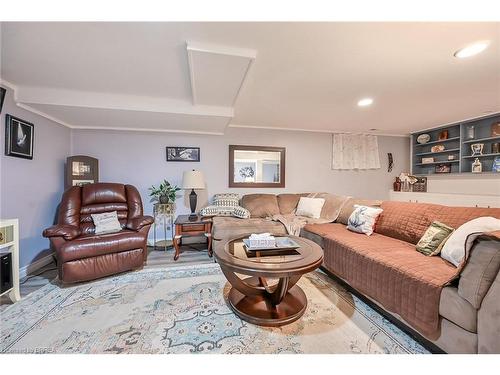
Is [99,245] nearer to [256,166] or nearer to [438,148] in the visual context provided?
[256,166]

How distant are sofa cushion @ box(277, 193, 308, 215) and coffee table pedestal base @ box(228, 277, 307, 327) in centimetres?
184

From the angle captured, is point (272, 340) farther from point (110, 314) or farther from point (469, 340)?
point (110, 314)

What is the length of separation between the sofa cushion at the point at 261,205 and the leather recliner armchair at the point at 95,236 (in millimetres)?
1527

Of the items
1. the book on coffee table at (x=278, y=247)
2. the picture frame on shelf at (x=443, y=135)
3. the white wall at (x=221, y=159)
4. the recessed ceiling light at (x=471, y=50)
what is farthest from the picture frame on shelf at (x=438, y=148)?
the book on coffee table at (x=278, y=247)

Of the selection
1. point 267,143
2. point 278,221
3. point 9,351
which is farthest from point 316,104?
point 9,351

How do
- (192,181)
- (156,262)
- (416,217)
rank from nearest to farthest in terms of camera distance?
(416,217)
(156,262)
(192,181)

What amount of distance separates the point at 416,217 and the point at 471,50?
146cm

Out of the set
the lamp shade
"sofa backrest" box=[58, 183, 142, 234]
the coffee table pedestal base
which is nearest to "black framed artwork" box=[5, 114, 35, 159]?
"sofa backrest" box=[58, 183, 142, 234]

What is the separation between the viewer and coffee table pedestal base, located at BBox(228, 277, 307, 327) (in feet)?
5.20

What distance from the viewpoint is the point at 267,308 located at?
1702 mm

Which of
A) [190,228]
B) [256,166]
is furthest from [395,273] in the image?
[256,166]

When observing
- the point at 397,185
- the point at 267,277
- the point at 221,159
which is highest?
the point at 221,159

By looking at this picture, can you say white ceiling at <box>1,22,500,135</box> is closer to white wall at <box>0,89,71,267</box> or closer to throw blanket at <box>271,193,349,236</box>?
white wall at <box>0,89,71,267</box>

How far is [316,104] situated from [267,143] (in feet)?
4.50
